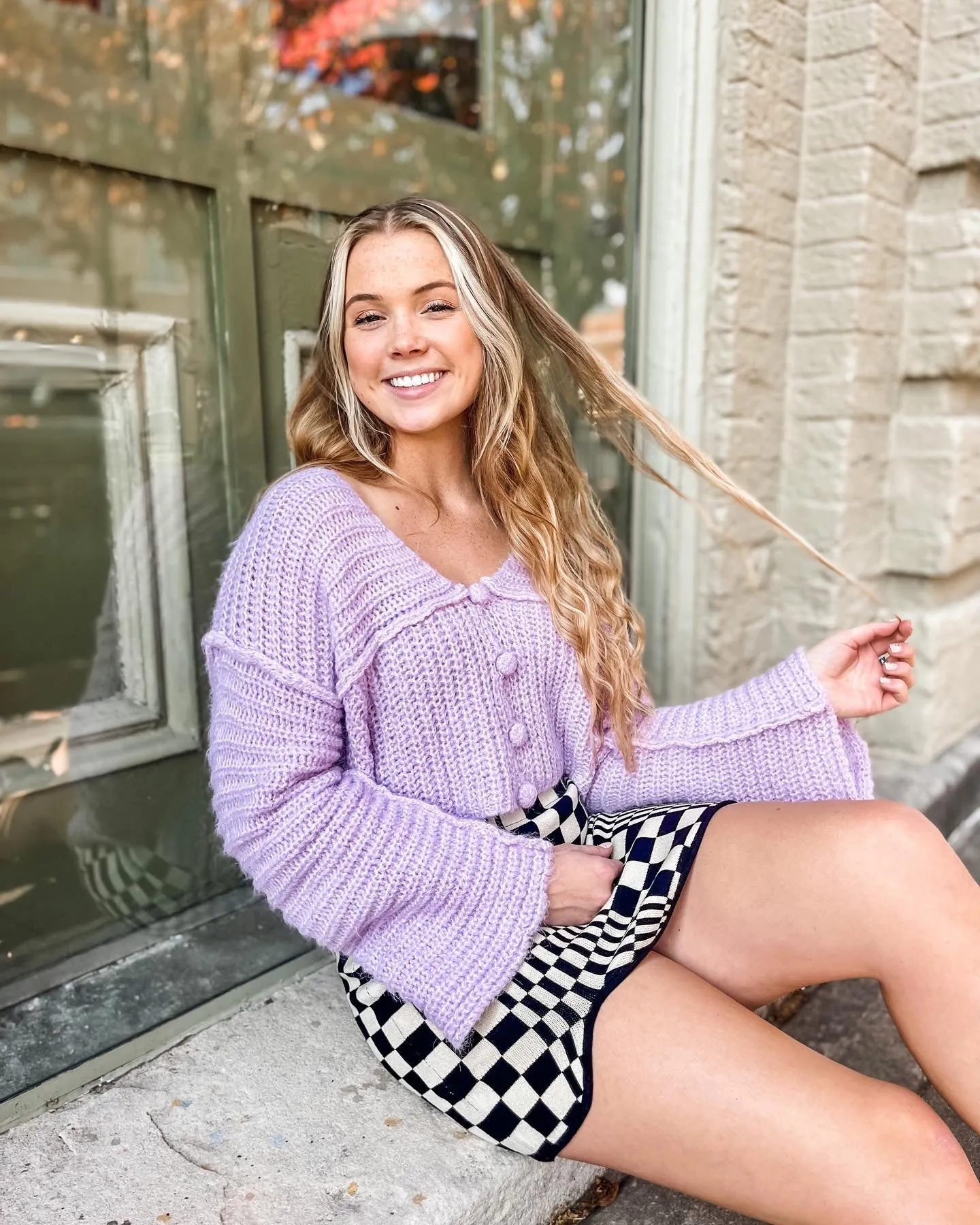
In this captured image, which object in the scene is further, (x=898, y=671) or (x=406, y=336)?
(x=898, y=671)

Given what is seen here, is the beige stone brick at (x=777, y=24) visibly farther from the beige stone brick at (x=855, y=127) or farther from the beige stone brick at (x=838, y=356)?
the beige stone brick at (x=838, y=356)

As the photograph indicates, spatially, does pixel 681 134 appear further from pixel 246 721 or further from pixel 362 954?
pixel 362 954

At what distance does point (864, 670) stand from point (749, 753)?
0.25 meters

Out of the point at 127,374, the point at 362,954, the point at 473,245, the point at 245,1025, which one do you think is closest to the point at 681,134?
the point at 473,245

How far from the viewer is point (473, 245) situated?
5.35 feet

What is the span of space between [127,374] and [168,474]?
199 mm

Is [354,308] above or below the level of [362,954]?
above

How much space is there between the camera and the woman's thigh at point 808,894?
1360 mm

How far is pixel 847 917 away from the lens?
1391mm

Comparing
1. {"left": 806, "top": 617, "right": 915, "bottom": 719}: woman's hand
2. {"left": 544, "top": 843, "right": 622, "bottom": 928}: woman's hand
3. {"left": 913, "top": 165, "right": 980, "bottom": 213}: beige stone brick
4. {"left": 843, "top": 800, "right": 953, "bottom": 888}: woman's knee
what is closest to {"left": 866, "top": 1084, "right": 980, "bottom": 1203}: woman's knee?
{"left": 843, "top": 800, "right": 953, "bottom": 888}: woman's knee

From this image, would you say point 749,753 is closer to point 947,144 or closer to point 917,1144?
point 917,1144

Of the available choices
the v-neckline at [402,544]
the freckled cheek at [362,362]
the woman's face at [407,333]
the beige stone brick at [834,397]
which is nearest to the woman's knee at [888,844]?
the v-neckline at [402,544]

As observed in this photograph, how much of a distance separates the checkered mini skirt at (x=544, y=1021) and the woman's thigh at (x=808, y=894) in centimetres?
6

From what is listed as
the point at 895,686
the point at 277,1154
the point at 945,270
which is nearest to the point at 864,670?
the point at 895,686
